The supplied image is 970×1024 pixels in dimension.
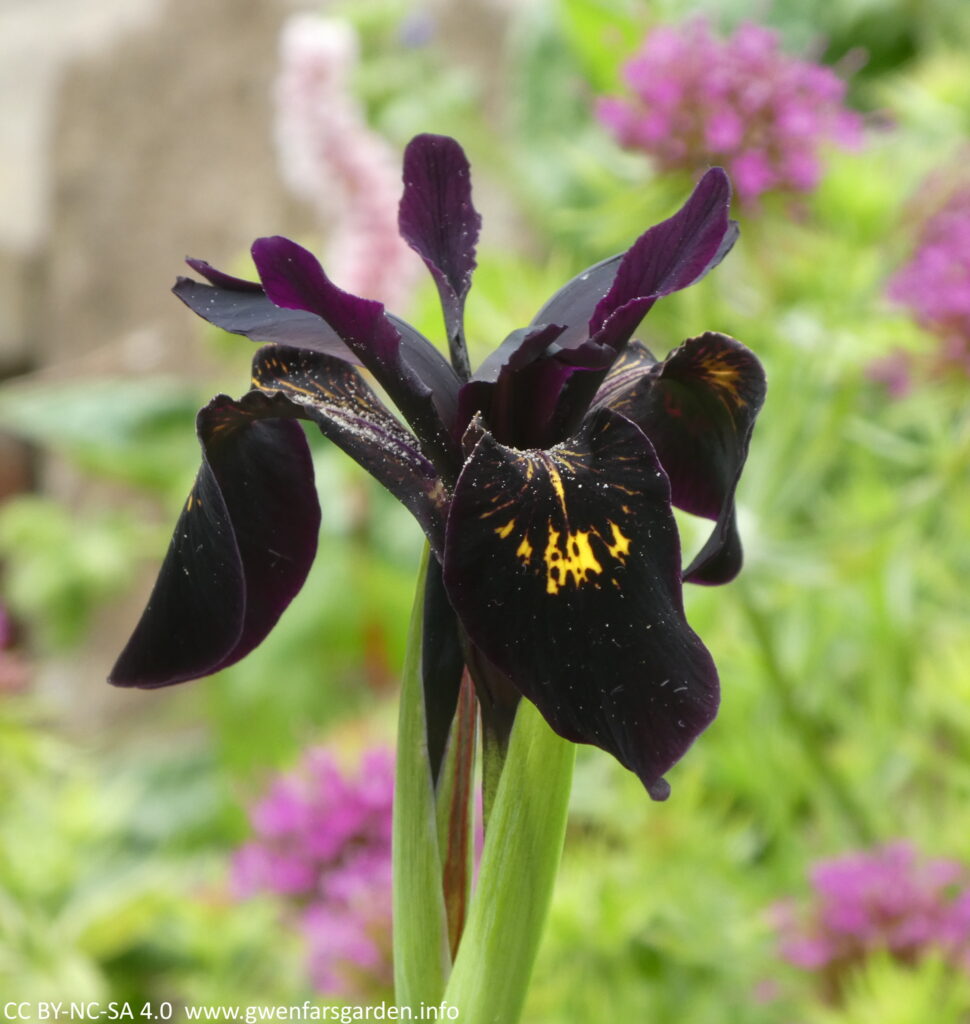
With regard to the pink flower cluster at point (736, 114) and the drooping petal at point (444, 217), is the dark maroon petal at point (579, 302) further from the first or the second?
the pink flower cluster at point (736, 114)

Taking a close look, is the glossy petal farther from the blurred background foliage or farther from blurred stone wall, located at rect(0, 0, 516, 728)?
blurred stone wall, located at rect(0, 0, 516, 728)

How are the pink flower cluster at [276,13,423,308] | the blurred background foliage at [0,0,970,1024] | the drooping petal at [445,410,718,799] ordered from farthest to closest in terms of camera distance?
the pink flower cluster at [276,13,423,308] → the blurred background foliage at [0,0,970,1024] → the drooping petal at [445,410,718,799]

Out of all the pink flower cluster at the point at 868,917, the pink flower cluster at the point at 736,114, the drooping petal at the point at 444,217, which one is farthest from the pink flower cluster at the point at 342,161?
the drooping petal at the point at 444,217

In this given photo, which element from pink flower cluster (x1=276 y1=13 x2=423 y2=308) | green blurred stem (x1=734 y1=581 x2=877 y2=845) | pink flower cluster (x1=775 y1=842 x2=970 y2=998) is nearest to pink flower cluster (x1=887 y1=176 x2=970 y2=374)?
green blurred stem (x1=734 y1=581 x2=877 y2=845)

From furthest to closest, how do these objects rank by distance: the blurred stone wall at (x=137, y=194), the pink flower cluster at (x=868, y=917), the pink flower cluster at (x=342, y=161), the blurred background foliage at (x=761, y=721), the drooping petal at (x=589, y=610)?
the blurred stone wall at (x=137, y=194)
the pink flower cluster at (x=342, y=161)
the blurred background foliage at (x=761, y=721)
the pink flower cluster at (x=868, y=917)
the drooping petal at (x=589, y=610)

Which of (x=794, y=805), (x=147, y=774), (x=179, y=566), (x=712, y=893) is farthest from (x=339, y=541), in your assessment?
(x=179, y=566)

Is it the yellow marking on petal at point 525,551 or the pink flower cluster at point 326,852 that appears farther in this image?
the pink flower cluster at point 326,852
